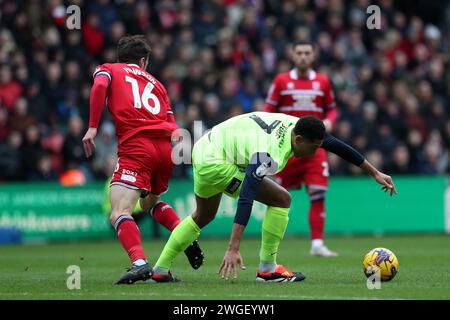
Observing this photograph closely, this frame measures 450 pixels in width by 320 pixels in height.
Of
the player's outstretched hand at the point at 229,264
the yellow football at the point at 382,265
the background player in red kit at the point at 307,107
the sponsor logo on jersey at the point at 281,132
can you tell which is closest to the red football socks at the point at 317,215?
the background player in red kit at the point at 307,107

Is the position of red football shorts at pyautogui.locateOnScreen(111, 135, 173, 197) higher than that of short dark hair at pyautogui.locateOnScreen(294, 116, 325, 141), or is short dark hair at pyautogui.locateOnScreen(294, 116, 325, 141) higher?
short dark hair at pyautogui.locateOnScreen(294, 116, 325, 141)

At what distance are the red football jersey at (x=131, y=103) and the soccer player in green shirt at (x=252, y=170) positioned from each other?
618 mm

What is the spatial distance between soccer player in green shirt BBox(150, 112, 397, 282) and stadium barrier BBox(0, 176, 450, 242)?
27.4ft

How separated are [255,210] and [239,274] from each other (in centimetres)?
776

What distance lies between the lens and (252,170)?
818cm

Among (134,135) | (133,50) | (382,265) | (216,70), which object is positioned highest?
(216,70)

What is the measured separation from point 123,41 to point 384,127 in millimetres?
11652

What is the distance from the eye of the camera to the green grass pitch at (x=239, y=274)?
25.3 feet

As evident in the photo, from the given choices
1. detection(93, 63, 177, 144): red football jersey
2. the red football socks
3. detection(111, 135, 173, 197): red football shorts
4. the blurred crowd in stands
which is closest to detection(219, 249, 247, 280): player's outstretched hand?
detection(111, 135, 173, 197): red football shorts

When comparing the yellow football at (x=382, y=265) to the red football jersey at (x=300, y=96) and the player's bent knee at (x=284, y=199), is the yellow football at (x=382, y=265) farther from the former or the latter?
the red football jersey at (x=300, y=96)

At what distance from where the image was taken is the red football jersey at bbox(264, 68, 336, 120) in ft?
43.9

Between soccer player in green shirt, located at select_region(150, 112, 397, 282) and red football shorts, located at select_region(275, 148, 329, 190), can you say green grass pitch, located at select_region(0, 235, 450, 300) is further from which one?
red football shorts, located at select_region(275, 148, 329, 190)

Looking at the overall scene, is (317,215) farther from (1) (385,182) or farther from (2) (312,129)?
(2) (312,129)

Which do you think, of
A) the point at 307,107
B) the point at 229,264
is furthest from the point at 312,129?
the point at 307,107
